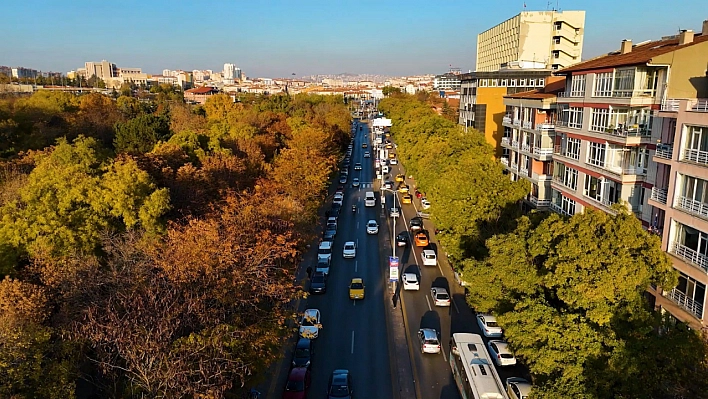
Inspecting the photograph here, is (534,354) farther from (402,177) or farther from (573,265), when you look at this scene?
(402,177)

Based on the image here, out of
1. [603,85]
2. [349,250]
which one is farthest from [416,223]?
[603,85]

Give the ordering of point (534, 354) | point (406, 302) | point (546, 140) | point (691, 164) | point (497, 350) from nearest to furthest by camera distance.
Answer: point (534, 354), point (691, 164), point (497, 350), point (406, 302), point (546, 140)

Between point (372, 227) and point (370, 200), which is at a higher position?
point (370, 200)

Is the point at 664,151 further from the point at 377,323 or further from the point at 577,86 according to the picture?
the point at 377,323

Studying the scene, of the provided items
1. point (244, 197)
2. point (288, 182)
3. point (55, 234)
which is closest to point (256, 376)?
point (55, 234)

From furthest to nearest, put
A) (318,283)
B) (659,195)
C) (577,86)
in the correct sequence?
(577,86), (318,283), (659,195)

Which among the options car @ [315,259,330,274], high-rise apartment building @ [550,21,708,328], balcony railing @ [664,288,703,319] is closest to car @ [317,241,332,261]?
car @ [315,259,330,274]

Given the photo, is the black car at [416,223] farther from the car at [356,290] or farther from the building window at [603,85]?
the building window at [603,85]
